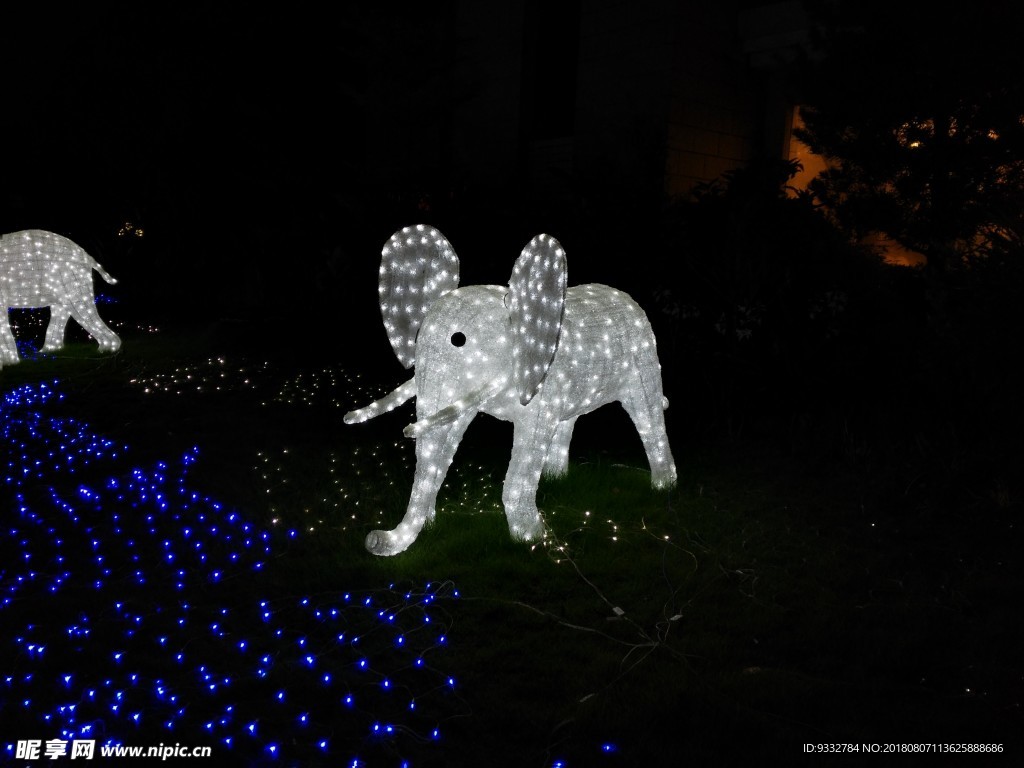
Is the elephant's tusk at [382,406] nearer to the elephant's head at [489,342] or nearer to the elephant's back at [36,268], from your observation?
the elephant's head at [489,342]

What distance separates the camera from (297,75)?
1552 cm

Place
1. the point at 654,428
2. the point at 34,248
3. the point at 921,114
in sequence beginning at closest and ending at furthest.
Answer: the point at 654,428
the point at 921,114
the point at 34,248

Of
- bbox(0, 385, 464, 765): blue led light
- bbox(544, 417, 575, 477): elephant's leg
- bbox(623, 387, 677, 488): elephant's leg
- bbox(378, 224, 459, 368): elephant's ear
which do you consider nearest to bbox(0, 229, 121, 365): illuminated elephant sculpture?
bbox(0, 385, 464, 765): blue led light

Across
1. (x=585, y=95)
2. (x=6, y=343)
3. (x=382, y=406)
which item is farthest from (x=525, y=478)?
(x=585, y=95)

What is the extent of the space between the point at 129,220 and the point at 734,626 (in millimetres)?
16373

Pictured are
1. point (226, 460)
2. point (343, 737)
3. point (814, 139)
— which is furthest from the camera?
point (814, 139)

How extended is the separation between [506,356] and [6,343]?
7.08m

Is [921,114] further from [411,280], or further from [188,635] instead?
[188,635]

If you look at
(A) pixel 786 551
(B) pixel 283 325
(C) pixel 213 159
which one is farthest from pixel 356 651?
(C) pixel 213 159

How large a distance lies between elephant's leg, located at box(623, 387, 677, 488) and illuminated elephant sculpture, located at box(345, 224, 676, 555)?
3cm

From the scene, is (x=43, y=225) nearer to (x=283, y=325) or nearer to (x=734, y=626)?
(x=283, y=325)

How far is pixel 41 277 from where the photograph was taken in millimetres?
8172

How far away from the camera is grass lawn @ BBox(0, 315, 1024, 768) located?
97.7 inches

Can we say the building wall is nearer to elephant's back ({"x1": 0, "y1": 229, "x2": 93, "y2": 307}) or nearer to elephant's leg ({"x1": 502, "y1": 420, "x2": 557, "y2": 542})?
elephant's back ({"x1": 0, "y1": 229, "x2": 93, "y2": 307})
